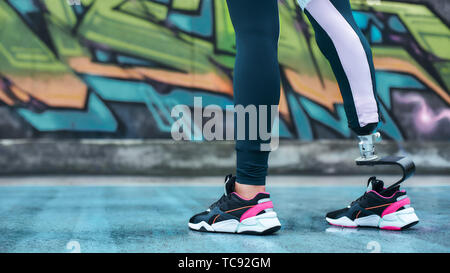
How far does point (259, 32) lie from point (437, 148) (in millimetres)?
4594

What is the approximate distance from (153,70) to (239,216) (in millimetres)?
4083

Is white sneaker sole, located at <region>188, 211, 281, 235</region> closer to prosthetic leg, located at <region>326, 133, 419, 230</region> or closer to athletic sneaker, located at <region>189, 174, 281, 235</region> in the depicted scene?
athletic sneaker, located at <region>189, 174, 281, 235</region>

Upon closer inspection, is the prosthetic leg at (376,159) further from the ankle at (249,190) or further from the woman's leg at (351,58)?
the ankle at (249,190)

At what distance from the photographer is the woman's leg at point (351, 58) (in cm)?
149

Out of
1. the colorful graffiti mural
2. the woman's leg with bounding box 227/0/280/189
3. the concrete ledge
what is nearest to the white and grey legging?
the woman's leg with bounding box 227/0/280/189

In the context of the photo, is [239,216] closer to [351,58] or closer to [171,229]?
[171,229]

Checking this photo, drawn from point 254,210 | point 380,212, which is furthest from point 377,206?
point 254,210

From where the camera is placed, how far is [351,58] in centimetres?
150

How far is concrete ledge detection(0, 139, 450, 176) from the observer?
4777 millimetres

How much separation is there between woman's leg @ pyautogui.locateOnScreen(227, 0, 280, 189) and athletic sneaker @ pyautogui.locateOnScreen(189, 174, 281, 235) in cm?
5

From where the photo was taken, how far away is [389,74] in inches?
223

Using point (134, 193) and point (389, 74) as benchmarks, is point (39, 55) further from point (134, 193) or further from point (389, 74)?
point (389, 74)

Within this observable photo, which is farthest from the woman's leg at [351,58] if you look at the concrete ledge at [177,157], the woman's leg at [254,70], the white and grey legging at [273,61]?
the concrete ledge at [177,157]
